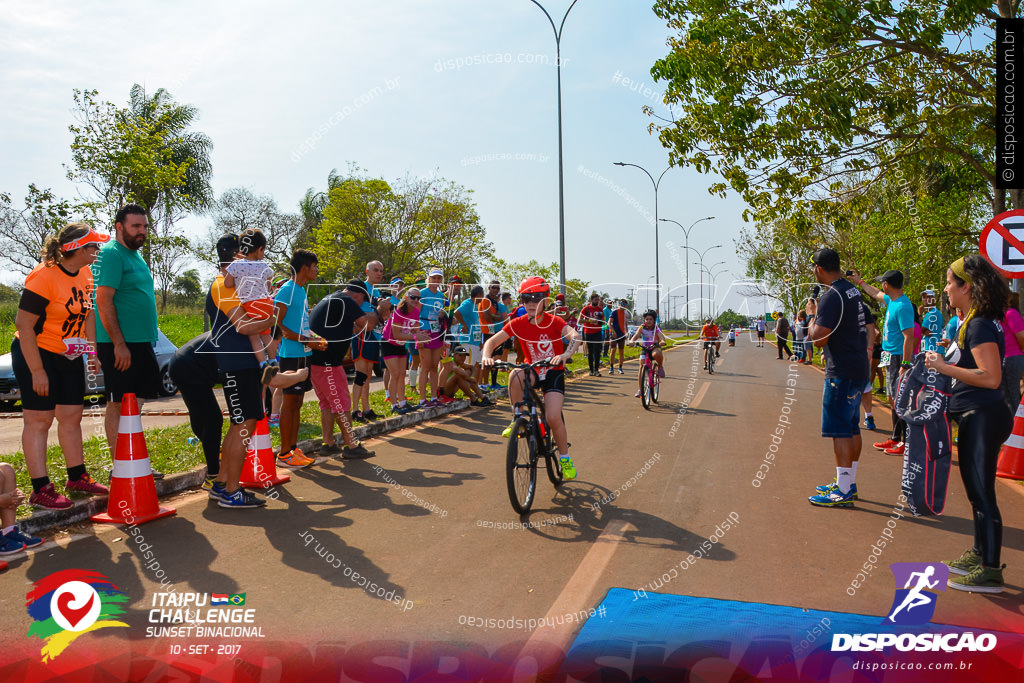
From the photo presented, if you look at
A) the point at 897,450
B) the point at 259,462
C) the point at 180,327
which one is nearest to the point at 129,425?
the point at 259,462

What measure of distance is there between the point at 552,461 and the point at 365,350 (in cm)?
403

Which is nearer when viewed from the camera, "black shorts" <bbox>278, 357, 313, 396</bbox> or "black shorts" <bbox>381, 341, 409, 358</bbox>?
"black shorts" <bbox>278, 357, 313, 396</bbox>

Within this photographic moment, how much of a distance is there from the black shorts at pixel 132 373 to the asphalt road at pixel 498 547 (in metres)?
1.02

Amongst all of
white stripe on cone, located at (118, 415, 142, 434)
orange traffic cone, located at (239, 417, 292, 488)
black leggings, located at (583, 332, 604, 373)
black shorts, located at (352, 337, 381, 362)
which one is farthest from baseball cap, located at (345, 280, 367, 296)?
black leggings, located at (583, 332, 604, 373)

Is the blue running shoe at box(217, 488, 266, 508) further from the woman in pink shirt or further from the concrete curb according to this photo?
the woman in pink shirt

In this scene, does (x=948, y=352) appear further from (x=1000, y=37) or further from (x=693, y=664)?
(x=1000, y=37)

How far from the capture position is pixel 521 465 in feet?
18.4

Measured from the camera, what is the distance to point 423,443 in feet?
28.5

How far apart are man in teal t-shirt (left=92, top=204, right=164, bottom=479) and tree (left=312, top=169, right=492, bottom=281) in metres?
25.9

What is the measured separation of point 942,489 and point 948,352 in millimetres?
1117

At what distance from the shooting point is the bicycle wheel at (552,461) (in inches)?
246

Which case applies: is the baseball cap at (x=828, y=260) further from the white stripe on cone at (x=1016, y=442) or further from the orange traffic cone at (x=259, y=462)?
the orange traffic cone at (x=259, y=462)

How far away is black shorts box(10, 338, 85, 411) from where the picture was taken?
16.9 ft

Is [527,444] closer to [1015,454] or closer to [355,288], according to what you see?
[355,288]
